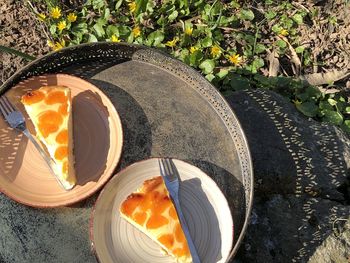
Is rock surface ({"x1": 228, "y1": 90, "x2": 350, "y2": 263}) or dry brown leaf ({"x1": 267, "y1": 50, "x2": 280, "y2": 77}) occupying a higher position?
dry brown leaf ({"x1": 267, "y1": 50, "x2": 280, "y2": 77})

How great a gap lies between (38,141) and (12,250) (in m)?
0.50

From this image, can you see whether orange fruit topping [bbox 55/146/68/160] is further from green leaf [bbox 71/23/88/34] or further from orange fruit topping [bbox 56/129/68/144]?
green leaf [bbox 71/23/88/34]

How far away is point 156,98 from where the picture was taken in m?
2.44

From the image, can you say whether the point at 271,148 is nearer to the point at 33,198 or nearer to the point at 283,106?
the point at 283,106

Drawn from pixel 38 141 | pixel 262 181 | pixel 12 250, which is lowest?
pixel 262 181

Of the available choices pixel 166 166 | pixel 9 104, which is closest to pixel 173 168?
pixel 166 166

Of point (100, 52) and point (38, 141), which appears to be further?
point (100, 52)

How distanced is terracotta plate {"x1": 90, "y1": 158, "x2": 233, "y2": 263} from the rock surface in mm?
656

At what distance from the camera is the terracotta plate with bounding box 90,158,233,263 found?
7.04ft

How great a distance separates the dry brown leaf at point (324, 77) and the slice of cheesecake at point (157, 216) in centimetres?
183

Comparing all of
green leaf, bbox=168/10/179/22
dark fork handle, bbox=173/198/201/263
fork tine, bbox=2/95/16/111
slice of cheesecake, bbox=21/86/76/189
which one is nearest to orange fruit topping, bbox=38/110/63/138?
slice of cheesecake, bbox=21/86/76/189

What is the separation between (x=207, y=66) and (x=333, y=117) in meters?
0.92

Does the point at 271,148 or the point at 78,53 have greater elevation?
the point at 78,53

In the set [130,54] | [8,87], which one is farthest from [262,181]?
[8,87]
